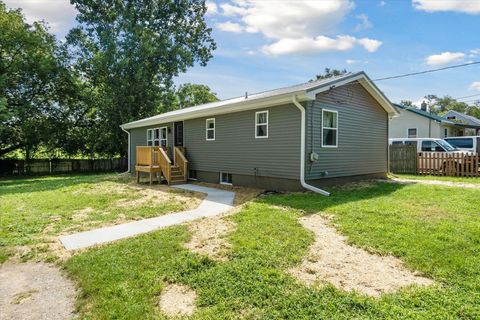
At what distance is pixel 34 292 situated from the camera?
3.40 m

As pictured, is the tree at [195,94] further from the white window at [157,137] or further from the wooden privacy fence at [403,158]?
the wooden privacy fence at [403,158]

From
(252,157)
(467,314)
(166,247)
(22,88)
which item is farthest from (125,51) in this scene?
(467,314)

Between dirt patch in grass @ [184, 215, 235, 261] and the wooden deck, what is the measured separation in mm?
6300

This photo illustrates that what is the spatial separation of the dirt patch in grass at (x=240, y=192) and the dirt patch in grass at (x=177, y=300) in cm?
460

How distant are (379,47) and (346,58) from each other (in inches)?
75.0

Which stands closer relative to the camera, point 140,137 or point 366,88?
point 366,88

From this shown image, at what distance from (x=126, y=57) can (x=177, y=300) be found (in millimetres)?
21749

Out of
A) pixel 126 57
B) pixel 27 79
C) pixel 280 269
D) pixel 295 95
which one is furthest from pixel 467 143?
pixel 27 79

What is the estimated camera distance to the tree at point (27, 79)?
19312mm

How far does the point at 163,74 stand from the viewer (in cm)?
2398

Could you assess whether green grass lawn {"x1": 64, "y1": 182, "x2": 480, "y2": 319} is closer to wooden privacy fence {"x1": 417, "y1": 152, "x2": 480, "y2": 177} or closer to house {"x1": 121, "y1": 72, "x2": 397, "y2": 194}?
house {"x1": 121, "y1": 72, "x2": 397, "y2": 194}

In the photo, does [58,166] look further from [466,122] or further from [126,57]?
[466,122]

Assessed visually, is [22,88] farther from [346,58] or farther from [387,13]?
[387,13]

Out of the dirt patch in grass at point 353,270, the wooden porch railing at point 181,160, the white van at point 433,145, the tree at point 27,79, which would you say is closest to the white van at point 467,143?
the white van at point 433,145
